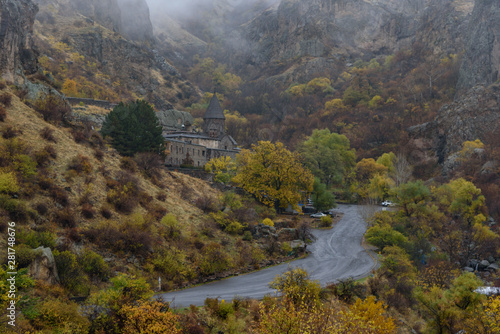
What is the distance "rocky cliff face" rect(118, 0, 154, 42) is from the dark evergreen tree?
331ft

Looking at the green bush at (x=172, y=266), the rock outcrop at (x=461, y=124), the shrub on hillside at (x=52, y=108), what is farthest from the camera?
the rock outcrop at (x=461, y=124)

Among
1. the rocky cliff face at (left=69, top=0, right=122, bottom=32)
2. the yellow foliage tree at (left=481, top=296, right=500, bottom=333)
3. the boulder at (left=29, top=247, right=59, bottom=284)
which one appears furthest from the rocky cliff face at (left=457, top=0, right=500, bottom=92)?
the rocky cliff face at (left=69, top=0, right=122, bottom=32)

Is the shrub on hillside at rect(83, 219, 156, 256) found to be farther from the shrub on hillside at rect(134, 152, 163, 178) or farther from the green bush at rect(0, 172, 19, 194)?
the shrub on hillside at rect(134, 152, 163, 178)

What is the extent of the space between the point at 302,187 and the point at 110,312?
113ft

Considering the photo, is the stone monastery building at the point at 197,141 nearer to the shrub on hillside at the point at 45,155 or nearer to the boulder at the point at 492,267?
the shrub on hillside at the point at 45,155

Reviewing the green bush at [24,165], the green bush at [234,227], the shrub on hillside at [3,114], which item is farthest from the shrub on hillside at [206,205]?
the shrub on hillside at [3,114]

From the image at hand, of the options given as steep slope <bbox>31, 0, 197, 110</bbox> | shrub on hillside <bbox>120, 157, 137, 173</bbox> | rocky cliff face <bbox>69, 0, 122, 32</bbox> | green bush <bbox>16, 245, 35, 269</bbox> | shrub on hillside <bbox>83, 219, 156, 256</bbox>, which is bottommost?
shrub on hillside <bbox>83, 219, 156, 256</bbox>

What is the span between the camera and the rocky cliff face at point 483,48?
243 feet

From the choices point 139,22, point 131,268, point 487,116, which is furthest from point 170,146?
point 139,22

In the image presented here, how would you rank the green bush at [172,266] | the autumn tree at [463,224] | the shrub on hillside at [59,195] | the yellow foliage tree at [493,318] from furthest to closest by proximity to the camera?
1. the autumn tree at [463,224]
2. the shrub on hillside at [59,195]
3. the green bush at [172,266]
4. the yellow foliage tree at [493,318]

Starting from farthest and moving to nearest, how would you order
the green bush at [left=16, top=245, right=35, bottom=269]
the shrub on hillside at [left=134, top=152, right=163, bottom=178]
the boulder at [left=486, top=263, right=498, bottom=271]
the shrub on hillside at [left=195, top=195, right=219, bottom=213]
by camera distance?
the boulder at [left=486, top=263, right=498, bottom=271] < the shrub on hillside at [left=134, top=152, right=163, bottom=178] < the shrub on hillside at [left=195, top=195, right=219, bottom=213] < the green bush at [left=16, top=245, right=35, bottom=269]

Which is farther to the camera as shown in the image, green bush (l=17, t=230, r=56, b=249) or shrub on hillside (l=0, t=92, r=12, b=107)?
shrub on hillside (l=0, t=92, r=12, b=107)

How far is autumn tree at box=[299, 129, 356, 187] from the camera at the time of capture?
198 ft

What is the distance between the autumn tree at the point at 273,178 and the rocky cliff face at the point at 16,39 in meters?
24.7
